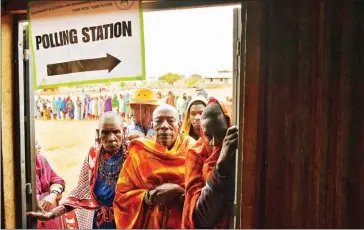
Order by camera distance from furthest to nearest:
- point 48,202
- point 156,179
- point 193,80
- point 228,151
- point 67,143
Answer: point 48,202 < point 67,143 < point 156,179 < point 193,80 < point 228,151

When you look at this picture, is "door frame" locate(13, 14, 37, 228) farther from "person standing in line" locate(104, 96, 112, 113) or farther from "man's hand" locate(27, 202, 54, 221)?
"person standing in line" locate(104, 96, 112, 113)

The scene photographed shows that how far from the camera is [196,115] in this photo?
10.8 ft

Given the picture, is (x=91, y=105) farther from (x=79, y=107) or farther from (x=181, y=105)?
(x=181, y=105)

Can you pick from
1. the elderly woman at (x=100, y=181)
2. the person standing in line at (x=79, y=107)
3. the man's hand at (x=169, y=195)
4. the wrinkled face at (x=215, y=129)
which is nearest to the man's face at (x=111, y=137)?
the elderly woman at (x=100, y=181)

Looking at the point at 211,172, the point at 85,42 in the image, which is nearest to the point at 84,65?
the point at 85,42

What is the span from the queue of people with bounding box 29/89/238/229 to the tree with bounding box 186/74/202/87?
0.44 feet

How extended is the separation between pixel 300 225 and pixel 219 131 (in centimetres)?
99

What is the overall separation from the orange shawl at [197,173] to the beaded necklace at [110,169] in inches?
25.5

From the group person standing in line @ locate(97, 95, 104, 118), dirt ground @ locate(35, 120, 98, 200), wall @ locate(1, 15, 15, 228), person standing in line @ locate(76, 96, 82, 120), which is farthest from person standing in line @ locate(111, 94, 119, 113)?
wall @ locate(1, 15, 15, 228)

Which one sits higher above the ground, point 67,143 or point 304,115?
point 304,115

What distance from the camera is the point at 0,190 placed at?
11.3 ft

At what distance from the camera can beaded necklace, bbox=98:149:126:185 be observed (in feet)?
11.4

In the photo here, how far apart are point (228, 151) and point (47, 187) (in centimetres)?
180

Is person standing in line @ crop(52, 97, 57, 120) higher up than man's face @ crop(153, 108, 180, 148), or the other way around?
person standing in line @ crop(52, 97, 57, 120)
